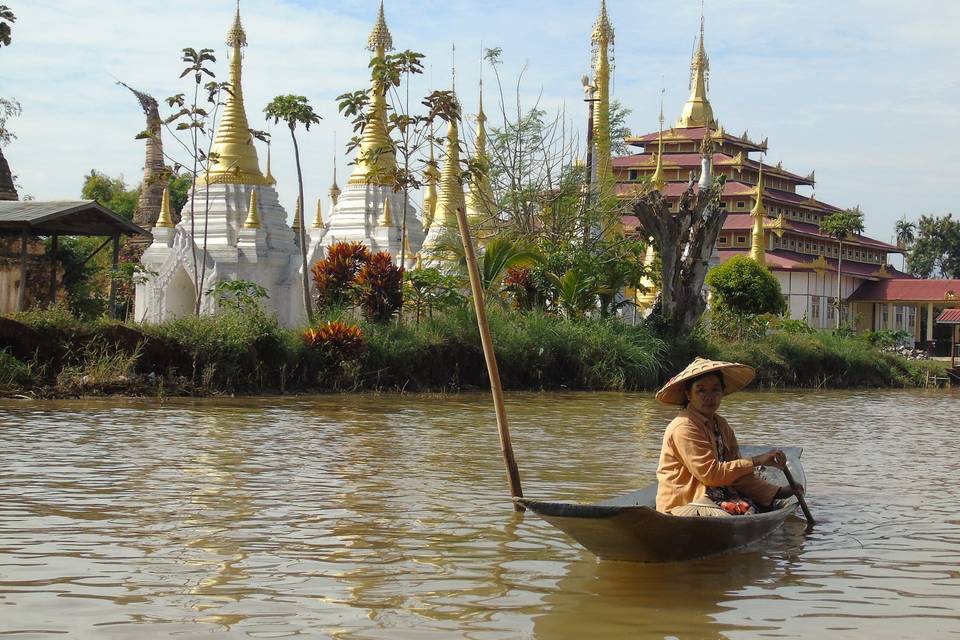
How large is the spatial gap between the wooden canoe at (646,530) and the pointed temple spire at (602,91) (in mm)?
25365

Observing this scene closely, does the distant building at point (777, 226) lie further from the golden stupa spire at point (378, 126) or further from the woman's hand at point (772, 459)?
the woman's hand at point (772, 459)

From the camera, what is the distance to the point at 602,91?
3756cm

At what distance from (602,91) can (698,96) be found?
48.1 ft

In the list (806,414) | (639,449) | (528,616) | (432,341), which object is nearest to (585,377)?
(432,341)

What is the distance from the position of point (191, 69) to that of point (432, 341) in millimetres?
7777

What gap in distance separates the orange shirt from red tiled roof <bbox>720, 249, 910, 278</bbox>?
3531cm

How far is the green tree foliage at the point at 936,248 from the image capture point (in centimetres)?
6944

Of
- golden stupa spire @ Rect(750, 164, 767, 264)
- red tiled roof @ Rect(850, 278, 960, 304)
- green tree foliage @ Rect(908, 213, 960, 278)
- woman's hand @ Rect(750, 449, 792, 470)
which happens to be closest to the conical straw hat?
woman's hand @ Rect(750, 449, 792, 470)

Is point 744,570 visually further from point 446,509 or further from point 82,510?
point 82,510

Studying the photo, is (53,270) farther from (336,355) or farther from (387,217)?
(387,217)

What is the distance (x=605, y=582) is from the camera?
630 cm

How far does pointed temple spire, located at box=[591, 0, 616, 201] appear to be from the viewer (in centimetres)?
3381

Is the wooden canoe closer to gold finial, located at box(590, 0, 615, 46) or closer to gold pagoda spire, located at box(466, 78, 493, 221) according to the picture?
gold pagoda spire, located at box(466, 78, 493, 221)

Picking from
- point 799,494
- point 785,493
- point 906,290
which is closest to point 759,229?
point 906,290
